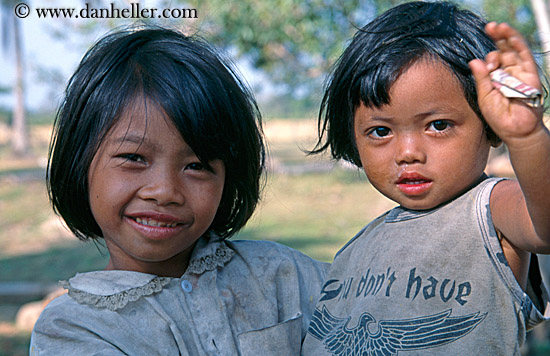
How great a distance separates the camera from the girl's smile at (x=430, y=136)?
1647 millimetres

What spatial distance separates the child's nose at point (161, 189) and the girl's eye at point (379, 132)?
0.56 metres

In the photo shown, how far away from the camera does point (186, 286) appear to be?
76.2 inches

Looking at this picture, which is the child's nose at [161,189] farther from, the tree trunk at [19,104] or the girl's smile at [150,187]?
the tree trunk at [19,104]

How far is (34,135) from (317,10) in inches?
794

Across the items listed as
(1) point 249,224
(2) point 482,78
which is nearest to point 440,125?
(2) point 482,78

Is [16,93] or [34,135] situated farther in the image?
[34,135]

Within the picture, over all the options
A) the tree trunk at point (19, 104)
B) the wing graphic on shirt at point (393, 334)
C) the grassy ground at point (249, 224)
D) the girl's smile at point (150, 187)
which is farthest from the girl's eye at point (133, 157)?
the tree trunk at point (19, 104)

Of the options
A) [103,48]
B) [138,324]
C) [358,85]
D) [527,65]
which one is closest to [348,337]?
[138,324]

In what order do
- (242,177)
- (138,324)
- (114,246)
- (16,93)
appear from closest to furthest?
(138,324), (114,246), (242,177), (16,93)

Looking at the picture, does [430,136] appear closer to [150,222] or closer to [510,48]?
[510,48]

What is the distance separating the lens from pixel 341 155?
213 centimetres

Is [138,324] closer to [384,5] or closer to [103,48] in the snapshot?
[103,48]

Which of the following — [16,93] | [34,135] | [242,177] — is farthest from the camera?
[34,135]

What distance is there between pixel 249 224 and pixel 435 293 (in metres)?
10.1
